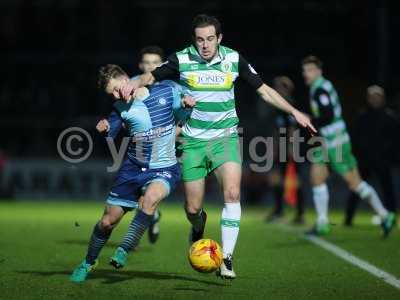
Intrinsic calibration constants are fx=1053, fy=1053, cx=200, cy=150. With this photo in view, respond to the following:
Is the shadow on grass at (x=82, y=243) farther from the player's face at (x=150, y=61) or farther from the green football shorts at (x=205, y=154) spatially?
the green football shorts at (x=205, y=154)

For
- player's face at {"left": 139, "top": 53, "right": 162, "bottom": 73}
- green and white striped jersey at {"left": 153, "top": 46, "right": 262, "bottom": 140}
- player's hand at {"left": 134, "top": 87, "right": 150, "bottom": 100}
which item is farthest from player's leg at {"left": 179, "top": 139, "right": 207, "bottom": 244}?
player's face at {"left": 139, "top": 53, "right": 162, "bottom": 73}

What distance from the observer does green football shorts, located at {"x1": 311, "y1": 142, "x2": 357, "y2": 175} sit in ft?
47.1

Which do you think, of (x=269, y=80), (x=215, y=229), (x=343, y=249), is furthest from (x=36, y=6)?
(x=343, y=249)

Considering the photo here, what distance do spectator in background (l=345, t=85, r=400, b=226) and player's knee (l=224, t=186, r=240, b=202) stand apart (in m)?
7.44

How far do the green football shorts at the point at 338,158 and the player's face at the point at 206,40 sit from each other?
5634mm

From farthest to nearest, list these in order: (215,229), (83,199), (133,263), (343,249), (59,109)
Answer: (59,109) → (83,199) → (215,229) → (343,249) → (133,263)

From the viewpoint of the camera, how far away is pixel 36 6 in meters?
28.7

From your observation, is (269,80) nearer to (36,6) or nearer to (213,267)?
(36,6)

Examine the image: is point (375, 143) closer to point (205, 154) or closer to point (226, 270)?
point (205, 154)

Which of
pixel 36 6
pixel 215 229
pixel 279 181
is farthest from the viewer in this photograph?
pixel 36 6

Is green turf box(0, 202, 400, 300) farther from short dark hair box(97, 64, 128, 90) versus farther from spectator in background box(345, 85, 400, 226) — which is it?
short dark hair box(97, 64, 128, 90)

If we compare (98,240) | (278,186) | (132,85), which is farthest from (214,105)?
(278,186)

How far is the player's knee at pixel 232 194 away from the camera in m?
9.07

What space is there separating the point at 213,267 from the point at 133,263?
6.91 feet
